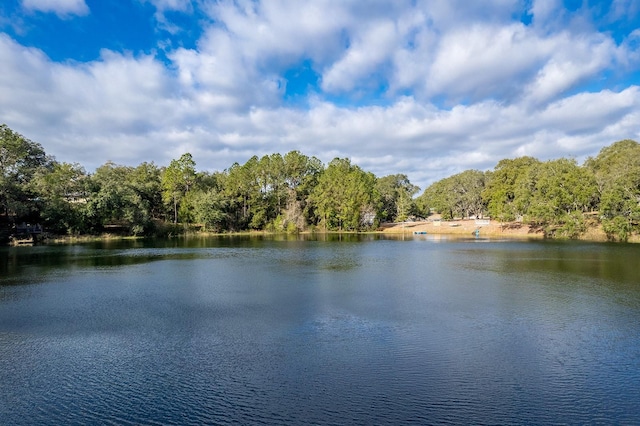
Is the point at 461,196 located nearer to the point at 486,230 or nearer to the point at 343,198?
the point at 486,230

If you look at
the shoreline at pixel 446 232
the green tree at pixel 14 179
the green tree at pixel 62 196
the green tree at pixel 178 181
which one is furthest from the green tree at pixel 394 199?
the green tree at pixel 14 179

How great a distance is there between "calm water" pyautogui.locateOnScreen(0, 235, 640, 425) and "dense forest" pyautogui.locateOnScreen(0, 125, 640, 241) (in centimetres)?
3342

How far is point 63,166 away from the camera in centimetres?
5400

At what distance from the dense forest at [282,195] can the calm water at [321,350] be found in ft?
110

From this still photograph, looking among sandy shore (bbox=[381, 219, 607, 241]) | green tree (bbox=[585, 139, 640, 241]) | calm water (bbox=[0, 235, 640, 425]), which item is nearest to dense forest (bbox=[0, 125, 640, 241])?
green tree (bbox=[585, 139, 640, 241])

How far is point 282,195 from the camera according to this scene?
250 feet

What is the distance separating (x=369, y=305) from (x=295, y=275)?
342 inches

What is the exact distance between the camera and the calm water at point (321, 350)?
833cm

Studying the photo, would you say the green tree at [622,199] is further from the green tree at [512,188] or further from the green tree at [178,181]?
the green tree at [178,181]

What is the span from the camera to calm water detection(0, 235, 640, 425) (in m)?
8.33

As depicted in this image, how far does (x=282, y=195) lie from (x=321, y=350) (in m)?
65.6

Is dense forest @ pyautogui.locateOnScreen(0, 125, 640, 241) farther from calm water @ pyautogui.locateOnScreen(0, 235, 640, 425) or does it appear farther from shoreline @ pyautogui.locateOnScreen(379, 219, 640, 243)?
calm water @ pyautogui.locateOnScreen(0, 235, 640, 425)

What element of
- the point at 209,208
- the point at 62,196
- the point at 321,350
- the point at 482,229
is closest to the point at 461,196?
the point at 482,229

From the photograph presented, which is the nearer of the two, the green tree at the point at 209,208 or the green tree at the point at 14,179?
the green tree at the point at 14,179
